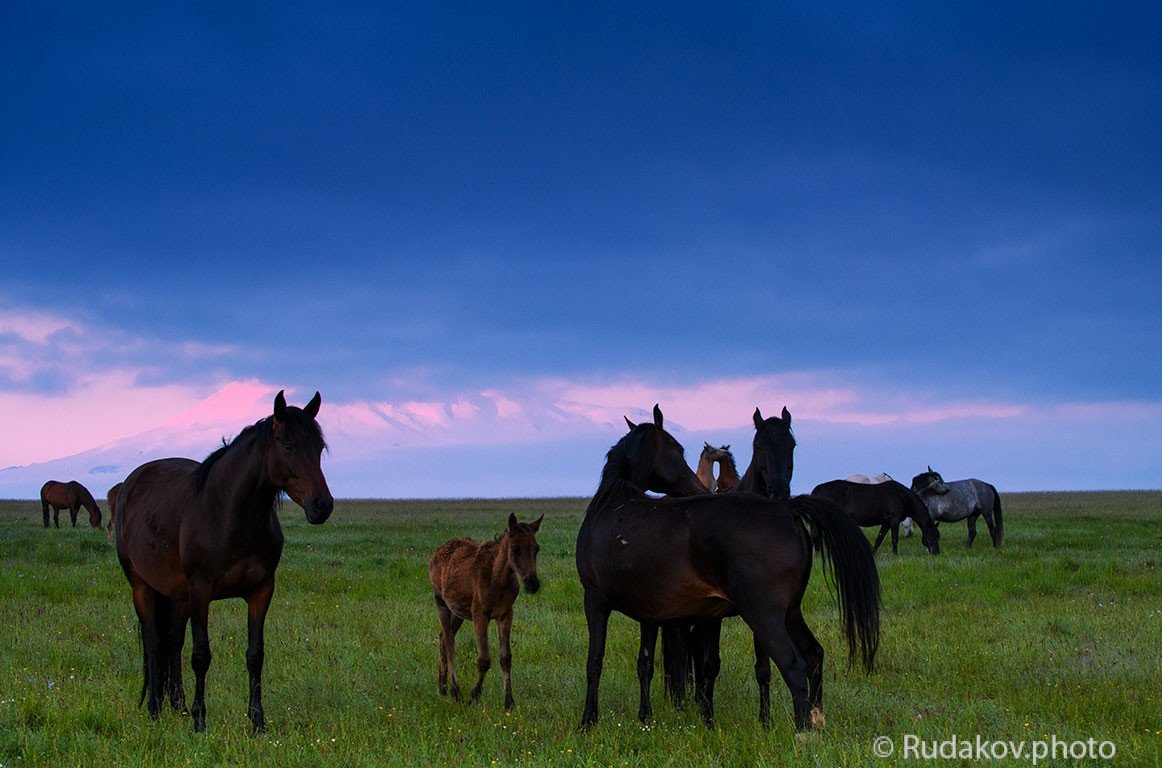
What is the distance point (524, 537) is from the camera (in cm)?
896

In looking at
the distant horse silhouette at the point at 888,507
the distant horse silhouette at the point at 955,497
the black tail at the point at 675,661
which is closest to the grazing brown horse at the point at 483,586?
the black tail at the point at 675,661

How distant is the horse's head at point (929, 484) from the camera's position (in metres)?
27.8

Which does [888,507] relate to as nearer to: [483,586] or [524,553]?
[483,586]

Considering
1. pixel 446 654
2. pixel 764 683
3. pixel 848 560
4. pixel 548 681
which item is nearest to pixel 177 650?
pixel 446 654

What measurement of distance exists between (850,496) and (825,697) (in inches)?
684

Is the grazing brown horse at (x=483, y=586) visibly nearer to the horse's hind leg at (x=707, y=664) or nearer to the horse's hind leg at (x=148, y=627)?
the horse's hind leg at (x=707, y=664)

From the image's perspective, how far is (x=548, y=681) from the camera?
937 cm

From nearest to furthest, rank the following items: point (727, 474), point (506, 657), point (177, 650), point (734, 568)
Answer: point (734, 568)
point (177, 650)
point (506, 657)
point (727, 474)

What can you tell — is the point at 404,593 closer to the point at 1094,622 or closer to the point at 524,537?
the point at 524,537

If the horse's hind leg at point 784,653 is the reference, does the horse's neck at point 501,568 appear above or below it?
above

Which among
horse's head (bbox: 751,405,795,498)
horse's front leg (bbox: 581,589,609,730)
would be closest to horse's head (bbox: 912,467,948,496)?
horse's head (bbox: 751,405,795,498)

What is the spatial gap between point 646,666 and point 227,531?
3.66m

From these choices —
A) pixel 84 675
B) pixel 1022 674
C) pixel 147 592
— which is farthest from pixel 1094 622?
→ pixel 84 675

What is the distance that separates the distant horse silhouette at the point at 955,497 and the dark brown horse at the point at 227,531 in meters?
23.6
